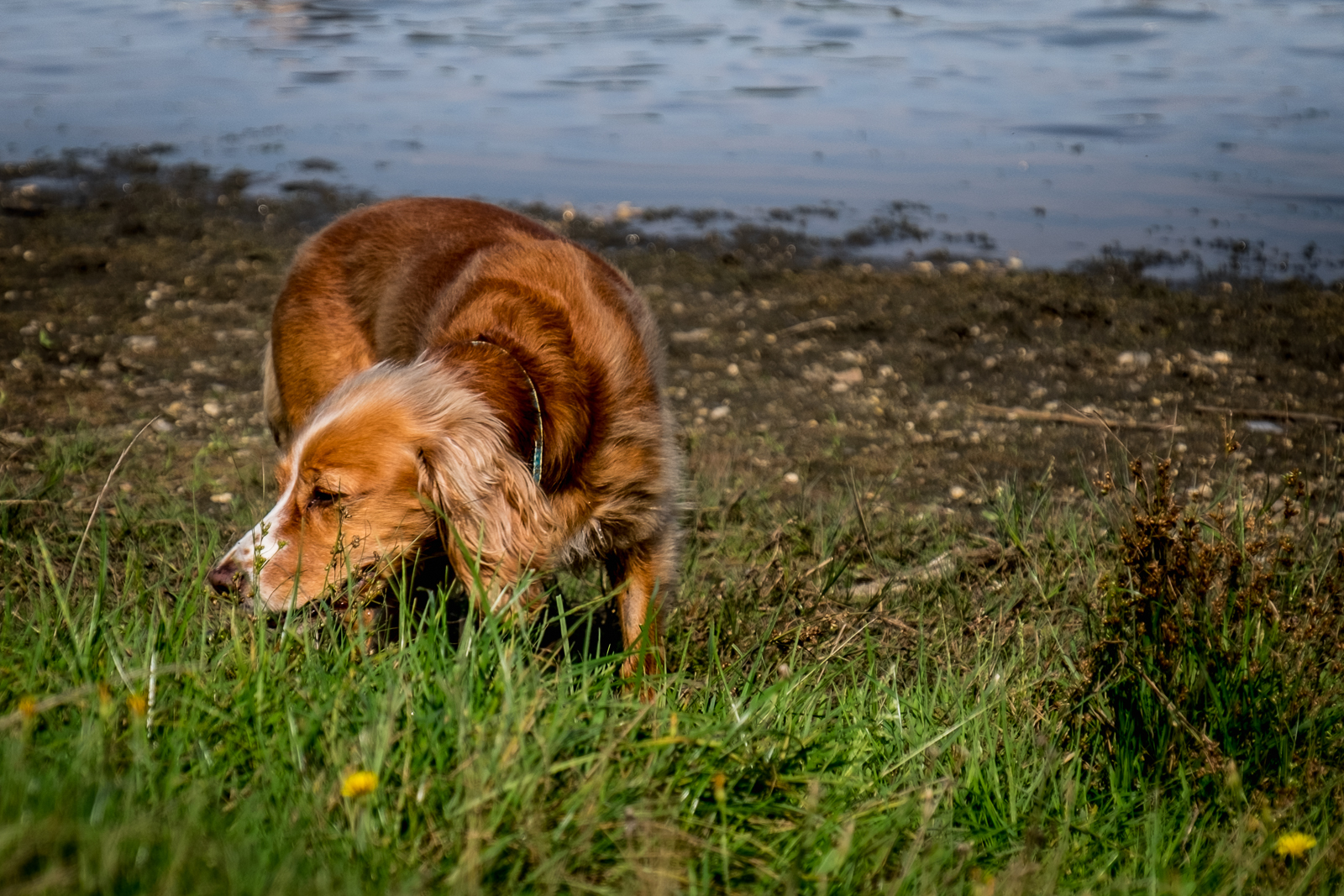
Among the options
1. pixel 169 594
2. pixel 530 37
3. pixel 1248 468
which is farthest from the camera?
pixel 530 37

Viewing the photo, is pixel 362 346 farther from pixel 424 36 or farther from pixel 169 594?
pixel 424 36

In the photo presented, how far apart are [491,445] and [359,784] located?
4.08ft

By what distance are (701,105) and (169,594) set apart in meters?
9.82

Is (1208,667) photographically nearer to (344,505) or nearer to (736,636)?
(736,636)

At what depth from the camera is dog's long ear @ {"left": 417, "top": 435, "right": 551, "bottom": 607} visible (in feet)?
9.21

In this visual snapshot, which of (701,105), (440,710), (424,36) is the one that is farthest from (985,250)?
(424,36)

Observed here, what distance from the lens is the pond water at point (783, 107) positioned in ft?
29.4

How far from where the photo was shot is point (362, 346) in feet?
13.8

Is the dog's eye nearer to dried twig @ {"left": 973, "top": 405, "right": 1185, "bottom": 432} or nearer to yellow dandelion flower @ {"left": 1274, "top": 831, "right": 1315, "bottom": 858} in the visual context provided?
yellow dandelion flower @ {"left": 1274, "top": 831, "right": 1315, "bottom": 858}

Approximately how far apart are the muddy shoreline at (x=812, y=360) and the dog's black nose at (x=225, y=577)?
116cm

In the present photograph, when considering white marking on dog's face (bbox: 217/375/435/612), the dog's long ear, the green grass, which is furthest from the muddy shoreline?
the green grass

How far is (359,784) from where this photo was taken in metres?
1.69

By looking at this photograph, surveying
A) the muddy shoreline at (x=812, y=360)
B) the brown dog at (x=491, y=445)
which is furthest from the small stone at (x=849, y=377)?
the brown dog at (x=491, y=445)

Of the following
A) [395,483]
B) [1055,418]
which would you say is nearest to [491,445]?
[395,483]
